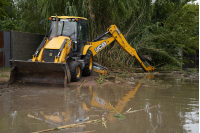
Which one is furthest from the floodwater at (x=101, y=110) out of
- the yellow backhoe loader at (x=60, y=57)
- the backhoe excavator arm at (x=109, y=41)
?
the backhoe excavator arm at (x=109, y=41)

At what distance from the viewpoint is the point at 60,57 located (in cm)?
816

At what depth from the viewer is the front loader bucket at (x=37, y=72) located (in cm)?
780

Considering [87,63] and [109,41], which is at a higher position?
[109,41]

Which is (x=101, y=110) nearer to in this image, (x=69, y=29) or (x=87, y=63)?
(x=87, y=63)

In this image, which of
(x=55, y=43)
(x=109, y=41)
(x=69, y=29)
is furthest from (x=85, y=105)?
(x=109, y=41)

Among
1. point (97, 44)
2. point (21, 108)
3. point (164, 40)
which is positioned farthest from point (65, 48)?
point (164, 40)

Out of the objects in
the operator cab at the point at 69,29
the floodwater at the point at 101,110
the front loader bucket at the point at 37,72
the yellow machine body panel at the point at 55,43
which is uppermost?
the operator cab at the point at 69,29

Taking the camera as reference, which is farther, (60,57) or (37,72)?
(60,57)

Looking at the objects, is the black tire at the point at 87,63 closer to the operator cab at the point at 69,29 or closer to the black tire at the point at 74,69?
the operator cab at the point at 69,29

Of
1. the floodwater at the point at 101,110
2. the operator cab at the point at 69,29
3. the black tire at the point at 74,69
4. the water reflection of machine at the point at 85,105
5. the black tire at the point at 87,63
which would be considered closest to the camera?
the floodwater at the point at 101,110

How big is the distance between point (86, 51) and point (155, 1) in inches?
468

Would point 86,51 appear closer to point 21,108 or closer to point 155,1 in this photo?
point 21,108

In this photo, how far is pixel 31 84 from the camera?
7918mm

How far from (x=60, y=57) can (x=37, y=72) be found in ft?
2.98
